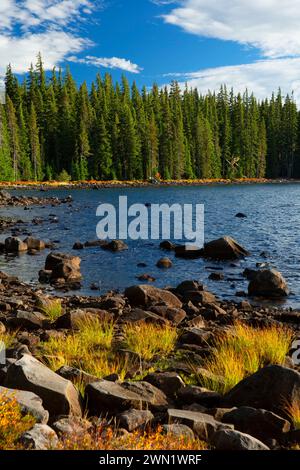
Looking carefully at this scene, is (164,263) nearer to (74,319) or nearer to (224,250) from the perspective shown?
(224,250)

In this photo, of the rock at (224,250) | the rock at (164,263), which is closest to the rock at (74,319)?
→ the rock at (164,263)

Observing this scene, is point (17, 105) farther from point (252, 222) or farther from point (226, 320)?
point (226, 320)

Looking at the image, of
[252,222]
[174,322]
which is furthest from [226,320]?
[252,222]

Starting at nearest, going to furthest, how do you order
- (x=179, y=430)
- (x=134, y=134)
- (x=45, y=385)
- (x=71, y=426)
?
(x=71, y=426), (x=179, y=430), (x=45, y=385), (x=134, y=134)

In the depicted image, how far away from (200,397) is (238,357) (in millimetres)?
2055

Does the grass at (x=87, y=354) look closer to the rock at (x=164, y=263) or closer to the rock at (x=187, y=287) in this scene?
the rock at (x=187, y=287)

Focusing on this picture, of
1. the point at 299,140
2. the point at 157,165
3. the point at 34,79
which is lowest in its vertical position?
the point at 157,165

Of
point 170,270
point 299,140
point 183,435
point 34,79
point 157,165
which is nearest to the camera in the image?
point 183,435

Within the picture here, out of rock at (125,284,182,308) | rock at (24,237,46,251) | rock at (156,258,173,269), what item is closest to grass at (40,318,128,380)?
rock at (125,284,182,308)

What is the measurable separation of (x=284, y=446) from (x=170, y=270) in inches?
672

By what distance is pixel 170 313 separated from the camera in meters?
13.5

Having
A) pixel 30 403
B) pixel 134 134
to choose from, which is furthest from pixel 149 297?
pixel 134 134

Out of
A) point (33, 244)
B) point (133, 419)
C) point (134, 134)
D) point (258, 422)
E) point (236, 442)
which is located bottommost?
point (33, 244)
